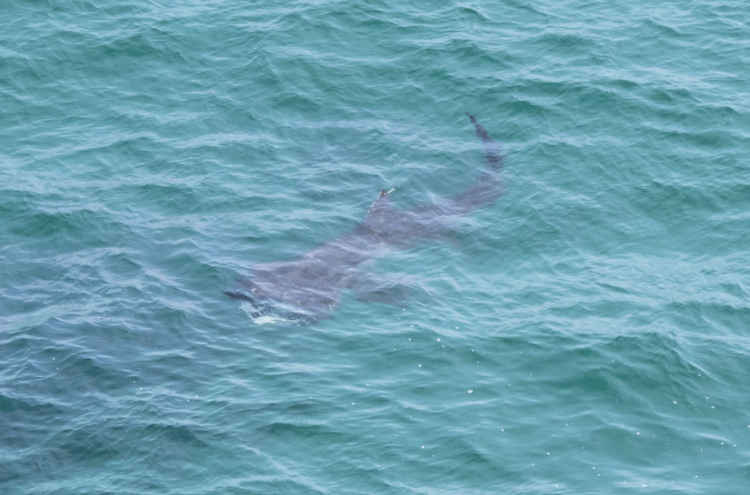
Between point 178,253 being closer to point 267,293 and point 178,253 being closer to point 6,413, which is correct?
point 267,293

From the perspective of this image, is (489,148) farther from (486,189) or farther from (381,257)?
(381,257)

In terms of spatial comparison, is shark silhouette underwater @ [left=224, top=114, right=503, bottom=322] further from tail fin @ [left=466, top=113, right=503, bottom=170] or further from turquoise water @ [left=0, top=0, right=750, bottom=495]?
turquoise water @ [left=0, top=0, right=750, bottom=495]

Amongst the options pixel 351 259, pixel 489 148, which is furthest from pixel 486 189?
pixel 351 259

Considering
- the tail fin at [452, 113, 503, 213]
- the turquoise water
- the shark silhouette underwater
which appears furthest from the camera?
the tail fin at [452, 113, 503, 213]

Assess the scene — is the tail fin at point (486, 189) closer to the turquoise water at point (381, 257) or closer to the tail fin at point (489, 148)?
the tail fin at point (489, 148)

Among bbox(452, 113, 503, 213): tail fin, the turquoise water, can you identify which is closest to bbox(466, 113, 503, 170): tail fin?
bbox(452, 113, 503, 213): tail fin

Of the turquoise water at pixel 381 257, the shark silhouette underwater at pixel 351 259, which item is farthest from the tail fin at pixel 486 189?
the turquoise water at pixel 381 257
